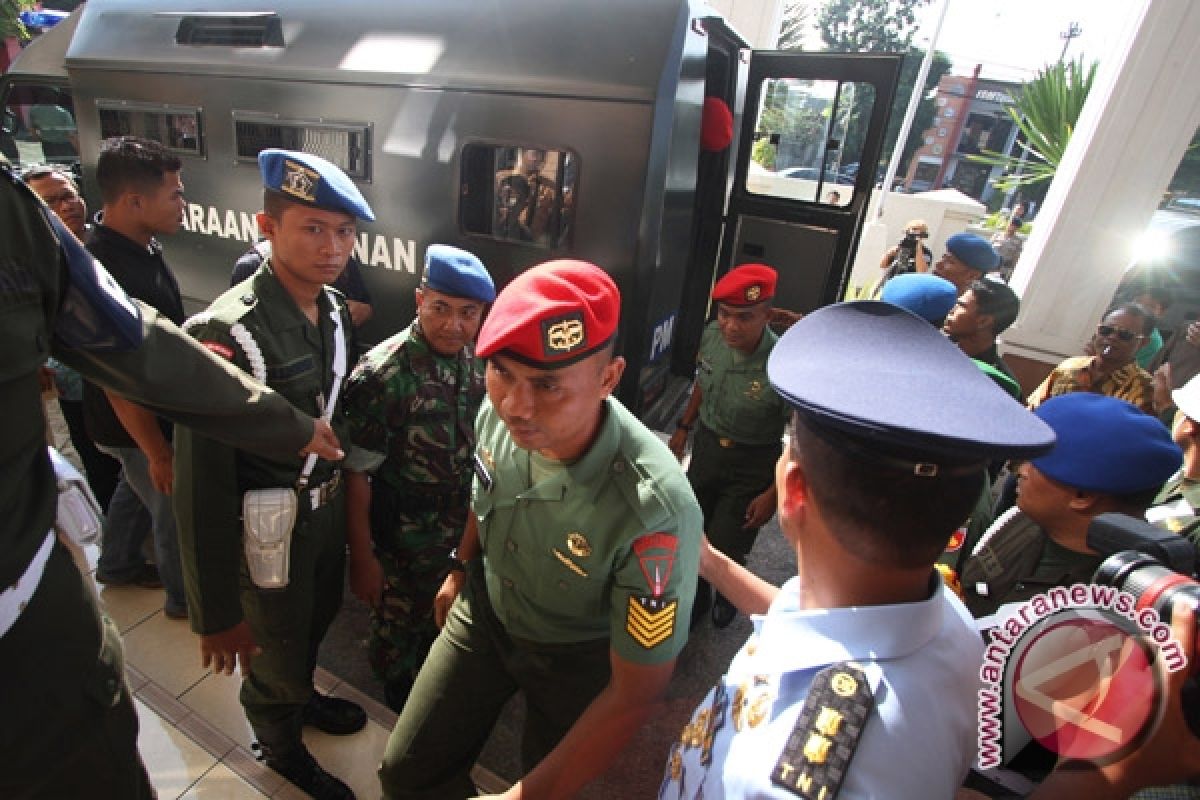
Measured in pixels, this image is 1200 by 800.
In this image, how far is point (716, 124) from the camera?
3281mm

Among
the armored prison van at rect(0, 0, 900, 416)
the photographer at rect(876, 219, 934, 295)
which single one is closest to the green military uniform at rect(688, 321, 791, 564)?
the armored prison van at rect(0, 0, 900, 416)

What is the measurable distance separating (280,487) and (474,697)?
0.80 m

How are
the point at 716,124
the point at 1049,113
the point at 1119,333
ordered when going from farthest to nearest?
the point at 1049,113, the point at 716,124, the point at 1119,333

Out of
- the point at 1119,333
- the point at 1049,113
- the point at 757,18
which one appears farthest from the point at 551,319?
the point at 757,18

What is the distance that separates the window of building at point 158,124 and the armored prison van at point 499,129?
0.5 inches

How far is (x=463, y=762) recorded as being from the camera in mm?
1575

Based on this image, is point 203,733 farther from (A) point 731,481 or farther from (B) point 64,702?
(A) point 731,481

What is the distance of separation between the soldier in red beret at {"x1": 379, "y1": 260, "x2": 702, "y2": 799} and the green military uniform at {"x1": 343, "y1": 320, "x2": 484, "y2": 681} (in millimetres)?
470

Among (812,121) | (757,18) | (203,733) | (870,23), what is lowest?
(203,733)

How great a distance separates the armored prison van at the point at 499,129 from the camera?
99.1 inches

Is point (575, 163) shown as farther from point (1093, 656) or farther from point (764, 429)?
point (1093, 656)

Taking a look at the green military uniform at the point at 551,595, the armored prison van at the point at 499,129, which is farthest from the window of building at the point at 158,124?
the green military uniform at the point at 551,595

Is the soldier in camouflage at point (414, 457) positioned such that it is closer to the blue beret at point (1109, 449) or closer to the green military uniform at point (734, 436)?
the green military uniform at point (734, 436)

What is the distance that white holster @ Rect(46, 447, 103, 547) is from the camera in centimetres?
124
